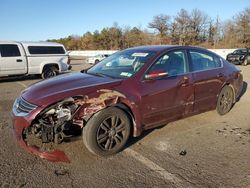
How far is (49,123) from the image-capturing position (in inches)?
161

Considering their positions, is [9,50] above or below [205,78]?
above

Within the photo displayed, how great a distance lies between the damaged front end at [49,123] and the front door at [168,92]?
1.13 m

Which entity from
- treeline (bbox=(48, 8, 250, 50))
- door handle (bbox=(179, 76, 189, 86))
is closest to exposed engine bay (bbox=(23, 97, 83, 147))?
door handle (bbox=(179, 76, 189, 86))

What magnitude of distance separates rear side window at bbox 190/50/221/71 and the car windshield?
1.01 meters

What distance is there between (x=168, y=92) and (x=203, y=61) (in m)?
1.45

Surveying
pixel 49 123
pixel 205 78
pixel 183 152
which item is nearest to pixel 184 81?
pixel 205 78

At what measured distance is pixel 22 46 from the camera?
1295 centimetres

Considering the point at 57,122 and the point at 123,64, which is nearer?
the point at 57,122

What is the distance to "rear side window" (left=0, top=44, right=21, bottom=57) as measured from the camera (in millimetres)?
12406

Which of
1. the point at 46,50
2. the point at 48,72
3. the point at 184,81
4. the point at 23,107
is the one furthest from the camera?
the point at 48,72

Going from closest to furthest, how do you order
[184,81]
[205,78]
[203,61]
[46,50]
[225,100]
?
1. [184,81]
2. [205,78]
3. [203,61]
4. [225,100]
5. [46,50]

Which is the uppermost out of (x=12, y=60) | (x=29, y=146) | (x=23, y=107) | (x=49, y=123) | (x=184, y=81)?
(x=12, y=60)

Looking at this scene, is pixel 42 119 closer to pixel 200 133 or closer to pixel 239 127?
pixel 200 133

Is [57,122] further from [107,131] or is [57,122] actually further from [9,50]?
[9,50]
